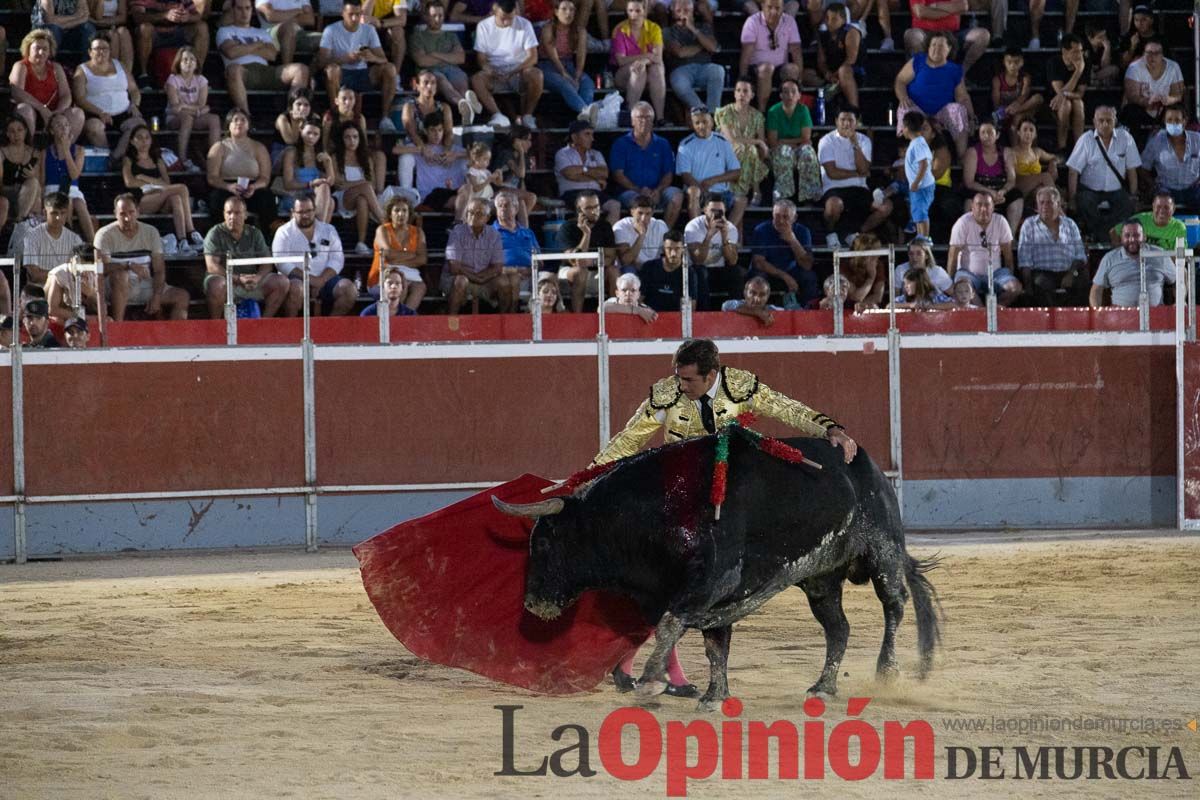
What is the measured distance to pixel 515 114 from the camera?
1373cm

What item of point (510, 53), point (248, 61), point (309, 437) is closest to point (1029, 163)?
point (510, 53)

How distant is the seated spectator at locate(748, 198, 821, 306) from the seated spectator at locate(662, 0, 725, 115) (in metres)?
1.76

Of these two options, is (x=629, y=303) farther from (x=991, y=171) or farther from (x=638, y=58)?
(x=991, y=171)

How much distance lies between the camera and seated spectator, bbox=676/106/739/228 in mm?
13133

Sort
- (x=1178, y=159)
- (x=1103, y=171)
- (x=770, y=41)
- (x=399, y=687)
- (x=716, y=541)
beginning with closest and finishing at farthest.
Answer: (x=716, y=541) < (x=399, y=687) < (x=1103, y=171) < (x=1178, y=159) < (x=770, y=41)

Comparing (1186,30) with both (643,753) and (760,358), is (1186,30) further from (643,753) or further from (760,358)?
(643,753)

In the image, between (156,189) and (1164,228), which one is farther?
(1164,228)

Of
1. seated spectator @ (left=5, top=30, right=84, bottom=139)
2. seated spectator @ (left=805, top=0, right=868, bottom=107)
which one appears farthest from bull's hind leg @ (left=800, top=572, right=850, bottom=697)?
seated spectator @ (left=805, top=0, right=868, bottom=107)

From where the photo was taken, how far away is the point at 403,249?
1161cm

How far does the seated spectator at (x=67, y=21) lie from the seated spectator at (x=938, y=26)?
681 cm

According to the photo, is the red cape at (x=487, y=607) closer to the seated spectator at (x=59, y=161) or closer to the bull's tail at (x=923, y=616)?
the bull's tail at (x=923, y=616)

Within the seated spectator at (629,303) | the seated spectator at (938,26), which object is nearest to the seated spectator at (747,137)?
the seated spectator at (938,26)

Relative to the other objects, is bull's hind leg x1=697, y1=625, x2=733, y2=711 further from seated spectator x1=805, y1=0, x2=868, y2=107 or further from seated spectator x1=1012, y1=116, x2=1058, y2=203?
seated spectator x1=805, y1=0, x2=868, y2=107

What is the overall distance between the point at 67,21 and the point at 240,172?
79.8 inches
